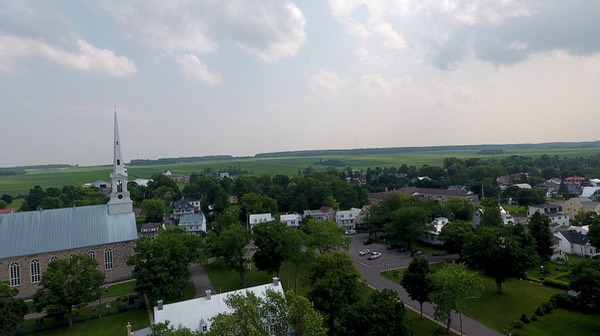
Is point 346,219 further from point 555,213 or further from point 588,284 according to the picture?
point 588,284

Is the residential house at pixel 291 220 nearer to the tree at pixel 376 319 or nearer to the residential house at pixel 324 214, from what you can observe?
the residential house at pixel 324 214

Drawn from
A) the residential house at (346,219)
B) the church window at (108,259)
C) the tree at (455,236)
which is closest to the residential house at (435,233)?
the tree at (455,236)

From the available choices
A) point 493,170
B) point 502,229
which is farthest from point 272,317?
point 493,170

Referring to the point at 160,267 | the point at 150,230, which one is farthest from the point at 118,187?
the point at 150,230

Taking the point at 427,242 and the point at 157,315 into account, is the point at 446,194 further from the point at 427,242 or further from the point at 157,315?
the point at 157,315

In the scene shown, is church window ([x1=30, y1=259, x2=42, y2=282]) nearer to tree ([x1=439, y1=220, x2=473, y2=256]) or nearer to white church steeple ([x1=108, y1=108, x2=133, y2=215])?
white church steeple ([x1=108, y1=108, x2=133, y2=215])

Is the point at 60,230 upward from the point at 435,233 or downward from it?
upward

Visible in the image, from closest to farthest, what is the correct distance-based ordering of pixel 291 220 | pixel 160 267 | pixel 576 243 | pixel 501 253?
pixel 160 267 → pixel 501 253 → pixel 576 243 → pixel 291 220
